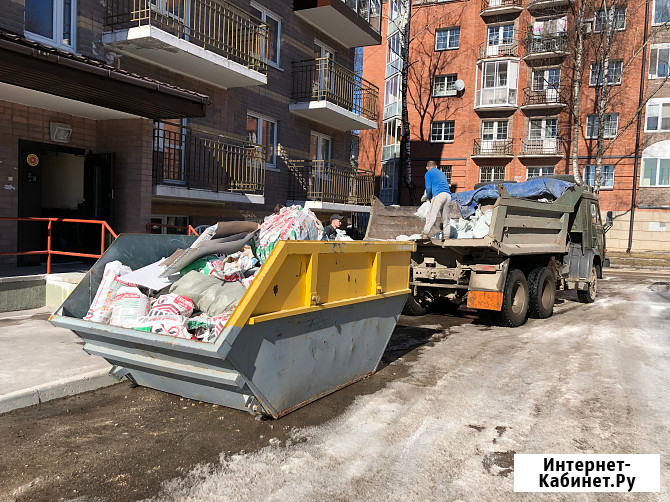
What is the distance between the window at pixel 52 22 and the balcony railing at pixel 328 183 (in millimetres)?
7687

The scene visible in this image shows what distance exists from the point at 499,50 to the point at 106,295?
1410 inches

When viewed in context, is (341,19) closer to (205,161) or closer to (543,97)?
(205,161)

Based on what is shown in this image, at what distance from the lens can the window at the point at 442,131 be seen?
1427 inches

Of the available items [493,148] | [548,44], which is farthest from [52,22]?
[548,44]

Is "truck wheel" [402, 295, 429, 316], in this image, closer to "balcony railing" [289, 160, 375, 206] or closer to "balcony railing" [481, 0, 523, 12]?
"balcony railing" [289, 160, 375, 206]

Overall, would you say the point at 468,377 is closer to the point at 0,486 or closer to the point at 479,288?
the point at 479,288

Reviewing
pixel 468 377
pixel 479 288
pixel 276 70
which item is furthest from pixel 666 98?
pixel 468 377

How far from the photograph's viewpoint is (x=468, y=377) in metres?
5.74

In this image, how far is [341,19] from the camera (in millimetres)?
17000

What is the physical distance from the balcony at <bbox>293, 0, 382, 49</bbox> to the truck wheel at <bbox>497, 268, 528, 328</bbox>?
11.2 meters

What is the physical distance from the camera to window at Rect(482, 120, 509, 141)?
115ft

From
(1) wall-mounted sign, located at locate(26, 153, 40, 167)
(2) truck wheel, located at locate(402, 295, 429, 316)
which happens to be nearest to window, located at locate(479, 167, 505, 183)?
(2) truck wheel, located at locate(402, 295, 429, 316)

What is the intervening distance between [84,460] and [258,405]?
4.11 ft

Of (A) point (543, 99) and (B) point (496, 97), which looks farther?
(B) point (496, 97)
